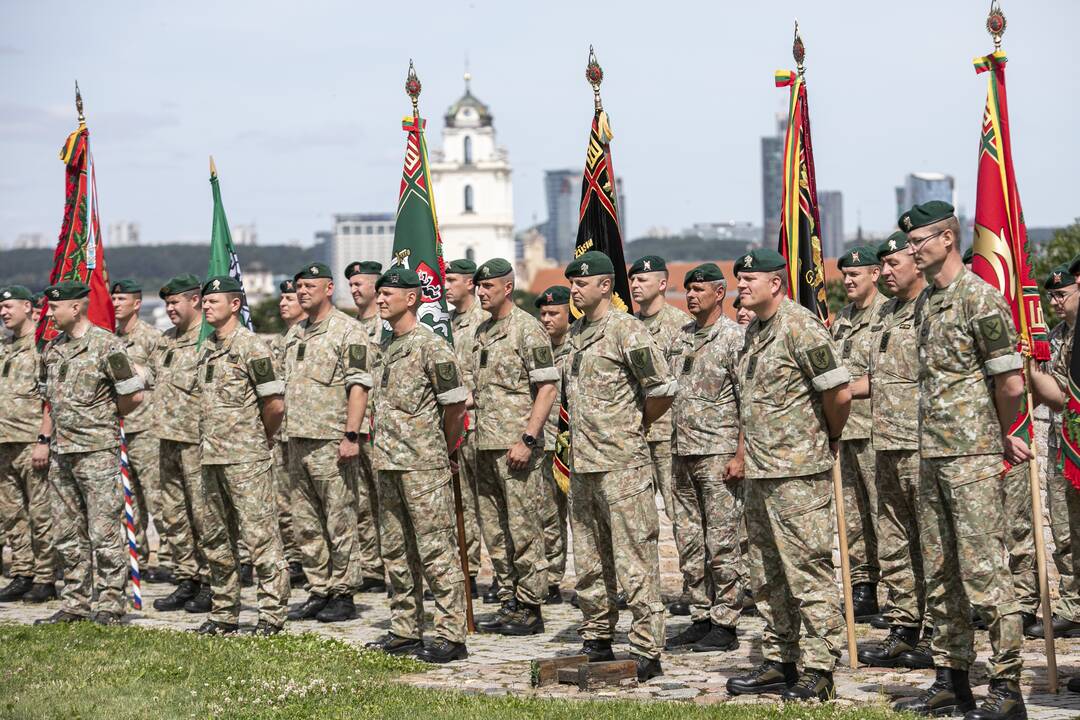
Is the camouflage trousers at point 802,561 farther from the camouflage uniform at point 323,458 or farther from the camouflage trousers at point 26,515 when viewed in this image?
the camouflage trousers at point 26,515

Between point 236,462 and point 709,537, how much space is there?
3335 mm

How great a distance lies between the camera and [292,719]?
7164mm

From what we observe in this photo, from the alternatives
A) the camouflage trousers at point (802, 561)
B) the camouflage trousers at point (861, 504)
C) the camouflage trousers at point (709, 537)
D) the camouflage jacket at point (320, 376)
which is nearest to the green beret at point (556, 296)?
the camouflage jacket at point (320, 376)

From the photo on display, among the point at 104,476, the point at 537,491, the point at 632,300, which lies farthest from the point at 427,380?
the point at 104,476

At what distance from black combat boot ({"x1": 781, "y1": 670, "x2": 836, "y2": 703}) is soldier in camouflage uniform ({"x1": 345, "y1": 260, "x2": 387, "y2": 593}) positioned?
15.4ft

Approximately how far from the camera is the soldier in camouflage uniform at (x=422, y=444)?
8883 millimetres

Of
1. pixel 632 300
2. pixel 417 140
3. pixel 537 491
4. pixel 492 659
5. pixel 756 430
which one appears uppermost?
pixel 417 140

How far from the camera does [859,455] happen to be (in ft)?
32.0

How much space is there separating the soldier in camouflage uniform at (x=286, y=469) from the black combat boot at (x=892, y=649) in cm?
467

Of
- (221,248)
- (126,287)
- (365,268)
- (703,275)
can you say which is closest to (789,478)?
(703,275)

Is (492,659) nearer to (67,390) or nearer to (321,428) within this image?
(321,428)

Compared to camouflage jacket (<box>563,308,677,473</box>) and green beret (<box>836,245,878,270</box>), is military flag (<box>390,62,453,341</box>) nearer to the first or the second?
camouflage jacket (<box>563,308,677,473</box>)

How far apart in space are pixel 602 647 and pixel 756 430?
1.89 m

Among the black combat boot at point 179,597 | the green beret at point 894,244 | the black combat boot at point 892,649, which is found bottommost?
the black combat boot at point 179,597
